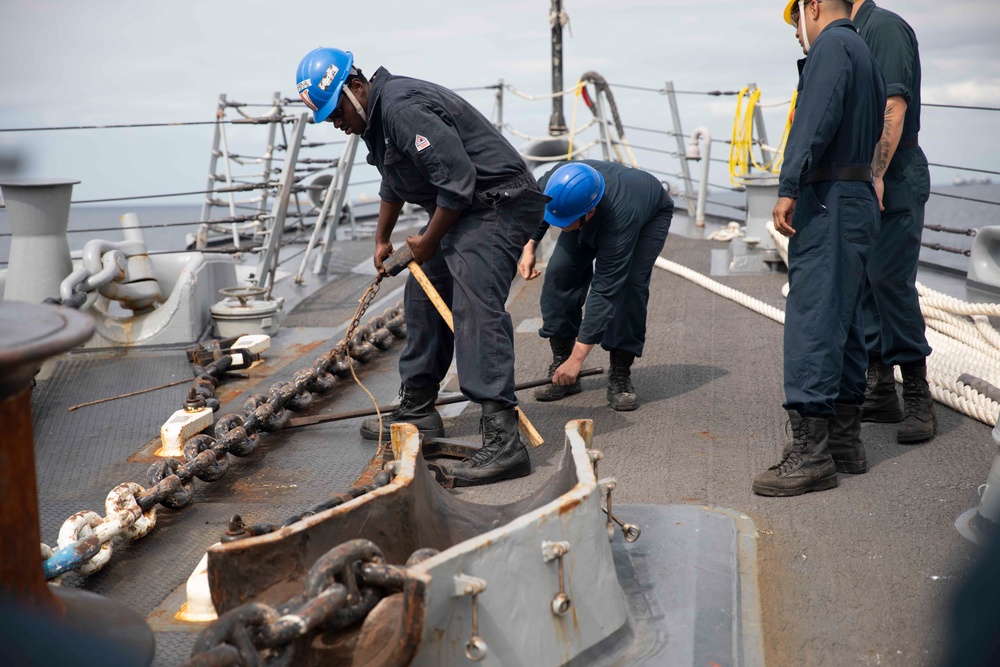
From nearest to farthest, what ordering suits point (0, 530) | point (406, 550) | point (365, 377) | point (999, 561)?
point (999, 561), point (0, 530), point (406, 550), point (365, 377)

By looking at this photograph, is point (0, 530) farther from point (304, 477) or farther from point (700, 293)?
point (700, 293)

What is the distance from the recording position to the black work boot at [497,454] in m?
3.22

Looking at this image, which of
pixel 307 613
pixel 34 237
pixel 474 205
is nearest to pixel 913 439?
pixel 474 205

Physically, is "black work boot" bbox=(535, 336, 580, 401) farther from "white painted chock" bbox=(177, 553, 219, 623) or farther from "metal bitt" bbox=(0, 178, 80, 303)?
"metal bitt" bbox=(0, 178, 80, 303)

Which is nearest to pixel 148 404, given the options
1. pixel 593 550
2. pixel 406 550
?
pixel 406 550

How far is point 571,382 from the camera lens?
13.0 ft

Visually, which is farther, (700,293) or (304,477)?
(700,293)

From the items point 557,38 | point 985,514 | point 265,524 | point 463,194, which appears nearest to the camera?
point 265,524

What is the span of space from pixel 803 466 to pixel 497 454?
3.48 ft

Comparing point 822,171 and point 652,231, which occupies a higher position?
point 822,171

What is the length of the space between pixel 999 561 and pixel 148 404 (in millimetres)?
4039

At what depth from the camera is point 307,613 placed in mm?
1502

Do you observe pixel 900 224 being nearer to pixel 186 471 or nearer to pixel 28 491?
pixel 186 471

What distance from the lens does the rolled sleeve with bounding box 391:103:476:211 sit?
10.0 feet
